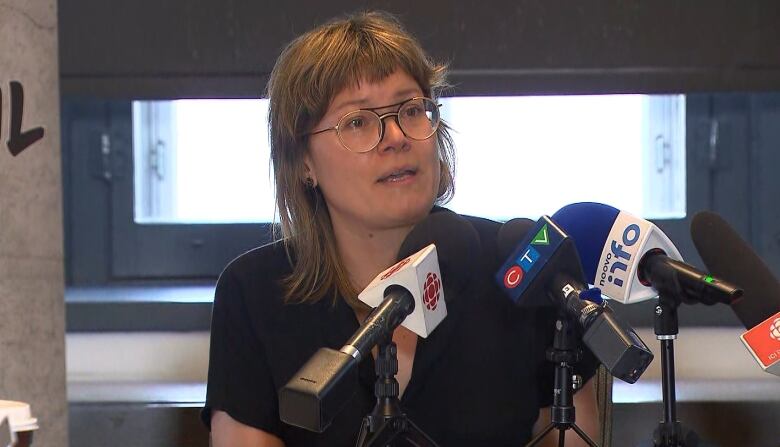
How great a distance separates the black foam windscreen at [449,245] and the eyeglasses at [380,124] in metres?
0.24

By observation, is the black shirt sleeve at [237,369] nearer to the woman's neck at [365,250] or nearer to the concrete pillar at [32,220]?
the woman's neck at [365,250]

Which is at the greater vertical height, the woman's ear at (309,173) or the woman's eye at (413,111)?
the woman's eye at (413,111)

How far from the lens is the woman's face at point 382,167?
1.57 meters

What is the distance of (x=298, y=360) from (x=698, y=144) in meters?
1.77

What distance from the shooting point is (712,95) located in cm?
306

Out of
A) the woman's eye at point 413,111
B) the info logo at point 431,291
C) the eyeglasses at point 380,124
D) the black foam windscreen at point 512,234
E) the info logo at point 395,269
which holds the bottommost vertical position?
the info logo at point 431,291

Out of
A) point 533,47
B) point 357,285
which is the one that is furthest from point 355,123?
point 533,47

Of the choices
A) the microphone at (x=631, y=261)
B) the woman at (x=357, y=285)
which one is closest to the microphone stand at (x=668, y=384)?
the microphone at (x=631, y=261)

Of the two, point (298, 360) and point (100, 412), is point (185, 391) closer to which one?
point (100, 412)

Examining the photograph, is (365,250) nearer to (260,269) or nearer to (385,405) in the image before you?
(260,269)

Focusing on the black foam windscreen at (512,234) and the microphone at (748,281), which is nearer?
the microphone at (748,281)

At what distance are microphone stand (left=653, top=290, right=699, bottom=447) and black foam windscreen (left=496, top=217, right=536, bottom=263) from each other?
20 cm

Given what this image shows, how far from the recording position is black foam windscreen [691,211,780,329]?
1.10 meters

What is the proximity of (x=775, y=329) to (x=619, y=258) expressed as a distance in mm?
213
